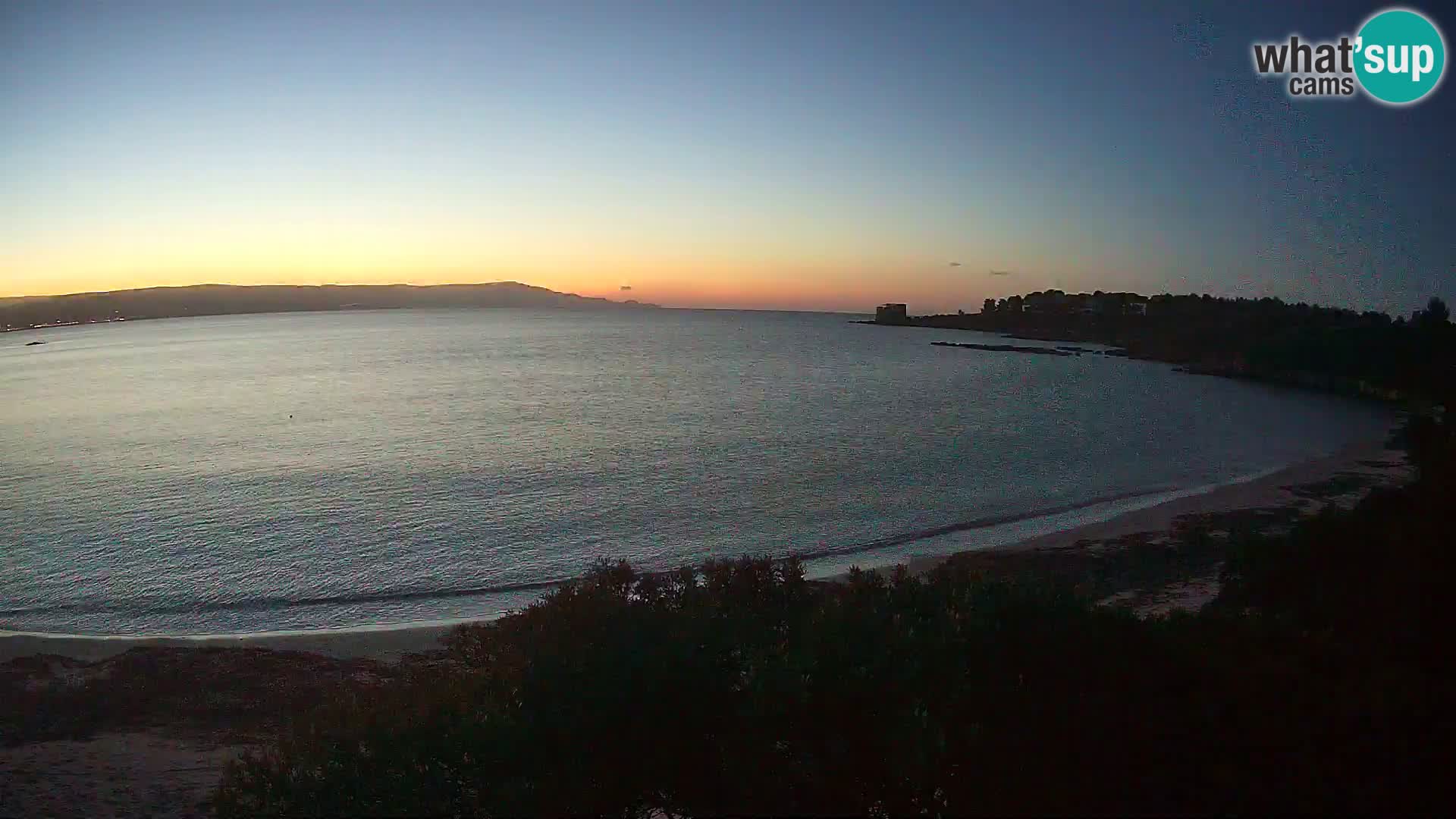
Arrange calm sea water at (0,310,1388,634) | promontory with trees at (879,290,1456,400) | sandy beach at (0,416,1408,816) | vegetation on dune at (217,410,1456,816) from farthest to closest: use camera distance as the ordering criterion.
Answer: promontory with trees at (879,290,1456,400) < calm sea water at (0,310,1388,634) < sandy beach at (0,416,1408,816) < vegetation on dune at (217,410,1456,816)

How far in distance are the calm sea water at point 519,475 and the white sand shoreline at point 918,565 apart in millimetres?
852

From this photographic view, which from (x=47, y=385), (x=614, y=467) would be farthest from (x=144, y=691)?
(x=47, y=385)

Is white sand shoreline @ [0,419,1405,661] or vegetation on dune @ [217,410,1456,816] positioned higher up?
vegetation on dune @ [217,410,1456,816]

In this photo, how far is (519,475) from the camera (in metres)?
33.2

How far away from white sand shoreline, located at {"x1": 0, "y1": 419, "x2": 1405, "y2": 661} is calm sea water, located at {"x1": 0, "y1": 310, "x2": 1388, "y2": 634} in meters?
0.85

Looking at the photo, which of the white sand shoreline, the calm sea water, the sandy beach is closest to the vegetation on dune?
the sandy beach

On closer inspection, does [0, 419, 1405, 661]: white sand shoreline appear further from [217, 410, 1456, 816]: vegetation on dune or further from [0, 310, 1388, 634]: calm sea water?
[217, 410, 1456, 816]: vegetation on dune

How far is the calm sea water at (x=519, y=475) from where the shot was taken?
69.1 feet

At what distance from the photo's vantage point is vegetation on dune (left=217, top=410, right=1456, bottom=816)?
5.40m

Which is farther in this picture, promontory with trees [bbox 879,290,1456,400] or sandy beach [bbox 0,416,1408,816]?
promontory with trees [bbox 879,290,1456,400]

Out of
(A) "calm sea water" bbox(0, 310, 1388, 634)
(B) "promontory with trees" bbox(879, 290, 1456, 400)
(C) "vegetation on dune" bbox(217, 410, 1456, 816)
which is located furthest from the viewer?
(B) "promontory with trees" bbox(879, 290, 1456, 400)

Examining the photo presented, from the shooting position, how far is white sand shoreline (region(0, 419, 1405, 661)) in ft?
53.1

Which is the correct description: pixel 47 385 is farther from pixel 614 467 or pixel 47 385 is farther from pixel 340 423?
pixel 614 467

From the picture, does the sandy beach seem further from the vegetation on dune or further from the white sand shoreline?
the vegetation on dune
